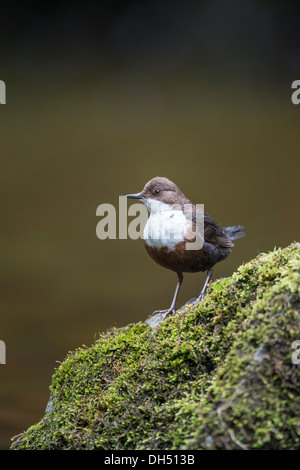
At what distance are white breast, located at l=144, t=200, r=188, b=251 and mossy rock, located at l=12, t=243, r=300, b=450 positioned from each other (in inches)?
27.5

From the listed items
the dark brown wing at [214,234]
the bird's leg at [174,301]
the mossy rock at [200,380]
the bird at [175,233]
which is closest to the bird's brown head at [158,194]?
the bird at [175,233]

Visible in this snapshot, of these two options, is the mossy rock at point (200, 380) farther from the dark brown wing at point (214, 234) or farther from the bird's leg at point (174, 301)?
the dark brown wing at point (214, 234)

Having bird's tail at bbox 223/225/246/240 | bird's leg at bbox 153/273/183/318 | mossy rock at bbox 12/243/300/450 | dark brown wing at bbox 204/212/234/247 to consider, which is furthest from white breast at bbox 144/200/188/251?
mossy rock at bbox 12/243/300/450

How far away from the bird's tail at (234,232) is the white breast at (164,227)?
1.90ft

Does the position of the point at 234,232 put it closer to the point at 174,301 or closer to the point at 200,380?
the point at 174,301

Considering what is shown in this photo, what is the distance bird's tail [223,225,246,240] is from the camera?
3.65 m

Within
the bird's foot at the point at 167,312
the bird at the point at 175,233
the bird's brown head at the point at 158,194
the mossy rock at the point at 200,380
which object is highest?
the bird's brown head at the point at 158,194

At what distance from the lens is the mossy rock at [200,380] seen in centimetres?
159

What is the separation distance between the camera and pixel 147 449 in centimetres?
182

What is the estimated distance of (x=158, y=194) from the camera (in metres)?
3.21

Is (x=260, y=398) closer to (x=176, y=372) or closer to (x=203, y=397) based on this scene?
(x=203, y=397)

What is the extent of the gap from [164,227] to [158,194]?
0.24 meters

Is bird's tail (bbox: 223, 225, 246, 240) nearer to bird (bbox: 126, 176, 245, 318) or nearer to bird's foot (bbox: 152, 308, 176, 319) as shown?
bird (bbox: 126, 176, 245, 318)
